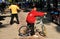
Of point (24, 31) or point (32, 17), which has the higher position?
point (32, 17)

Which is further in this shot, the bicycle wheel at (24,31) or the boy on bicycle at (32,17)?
the bicycle wheel at (24,31)

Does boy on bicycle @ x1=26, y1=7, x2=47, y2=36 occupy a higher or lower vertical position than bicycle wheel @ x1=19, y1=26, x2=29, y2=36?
higher

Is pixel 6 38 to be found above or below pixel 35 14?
below

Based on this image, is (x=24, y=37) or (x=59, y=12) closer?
(x=24, y=37)

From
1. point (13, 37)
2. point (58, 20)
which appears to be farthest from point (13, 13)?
point (13, 37)

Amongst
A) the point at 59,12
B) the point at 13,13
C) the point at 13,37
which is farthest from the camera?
the point at 59,12

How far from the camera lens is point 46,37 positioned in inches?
528

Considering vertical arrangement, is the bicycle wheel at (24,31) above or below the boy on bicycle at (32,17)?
below

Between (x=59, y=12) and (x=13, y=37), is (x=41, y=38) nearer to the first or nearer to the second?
(x=13, y=37)

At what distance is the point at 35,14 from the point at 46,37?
1.36 m

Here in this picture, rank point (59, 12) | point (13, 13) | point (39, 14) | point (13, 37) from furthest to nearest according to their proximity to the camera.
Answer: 1. point (59, 12)
2. point (13, 13)
3. point (13, 37)
4. point (39, 14)

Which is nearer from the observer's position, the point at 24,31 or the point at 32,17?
the point at 32,17

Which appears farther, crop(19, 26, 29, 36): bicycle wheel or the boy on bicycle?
crop(19, 26, 29, 36): bicycle wheel

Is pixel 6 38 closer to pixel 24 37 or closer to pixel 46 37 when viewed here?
pixel 24 37
